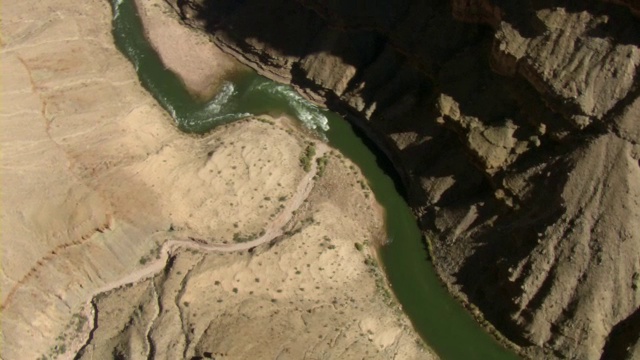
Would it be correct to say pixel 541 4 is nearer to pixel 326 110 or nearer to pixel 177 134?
pixel 326 110

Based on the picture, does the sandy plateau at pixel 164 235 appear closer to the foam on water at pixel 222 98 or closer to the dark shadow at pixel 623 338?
the foam on water at pixel 222 98

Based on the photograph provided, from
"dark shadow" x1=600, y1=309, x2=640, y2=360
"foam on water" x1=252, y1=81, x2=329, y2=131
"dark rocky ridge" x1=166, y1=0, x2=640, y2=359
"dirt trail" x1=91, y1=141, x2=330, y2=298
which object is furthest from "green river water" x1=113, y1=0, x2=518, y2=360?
"dirt trail" x1=91, y1=141, x2=330, y2=298

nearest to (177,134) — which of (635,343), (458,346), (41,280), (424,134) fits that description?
(41,280)

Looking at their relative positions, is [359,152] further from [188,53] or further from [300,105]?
[188,53]

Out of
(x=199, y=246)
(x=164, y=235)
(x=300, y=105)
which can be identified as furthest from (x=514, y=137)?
(x=164, y=235)

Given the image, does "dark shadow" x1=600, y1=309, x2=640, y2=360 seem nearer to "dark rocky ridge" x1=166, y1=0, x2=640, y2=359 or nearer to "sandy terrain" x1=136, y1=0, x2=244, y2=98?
"dark rocky ridge" x1=166, y1=0, x2=640, y2=359

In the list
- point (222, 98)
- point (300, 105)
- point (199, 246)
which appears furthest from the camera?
point (222, 98)
